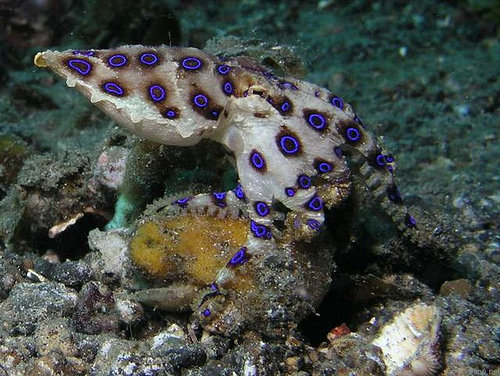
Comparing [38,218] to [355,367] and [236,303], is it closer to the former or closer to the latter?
[236,303]

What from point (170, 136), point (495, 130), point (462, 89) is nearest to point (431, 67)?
point (462, 89)

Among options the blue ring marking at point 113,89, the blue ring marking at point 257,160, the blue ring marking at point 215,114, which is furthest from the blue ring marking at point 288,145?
the blue ring marking at point 113,89

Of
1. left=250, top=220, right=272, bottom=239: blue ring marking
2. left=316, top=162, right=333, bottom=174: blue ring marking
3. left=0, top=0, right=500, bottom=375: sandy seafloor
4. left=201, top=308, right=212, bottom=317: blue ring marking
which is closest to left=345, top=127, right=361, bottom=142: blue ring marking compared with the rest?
left=316, top=162, right=333, bottom=174: blue ring marking

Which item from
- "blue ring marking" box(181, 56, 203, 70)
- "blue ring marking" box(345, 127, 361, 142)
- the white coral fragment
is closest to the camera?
the white coral fragment

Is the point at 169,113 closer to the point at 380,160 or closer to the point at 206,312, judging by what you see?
the point at 206,312

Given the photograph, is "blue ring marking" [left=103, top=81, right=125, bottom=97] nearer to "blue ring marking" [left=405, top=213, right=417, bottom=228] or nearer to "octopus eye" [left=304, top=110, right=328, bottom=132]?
"octopus eye" [left=304, top=110, right=328, bottom=132]

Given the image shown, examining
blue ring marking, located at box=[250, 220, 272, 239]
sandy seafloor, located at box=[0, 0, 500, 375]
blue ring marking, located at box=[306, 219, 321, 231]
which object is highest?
blue ring marking, located at box=[306, 219, 321, 231]

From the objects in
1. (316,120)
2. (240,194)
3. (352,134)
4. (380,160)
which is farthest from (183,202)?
(380,160)
